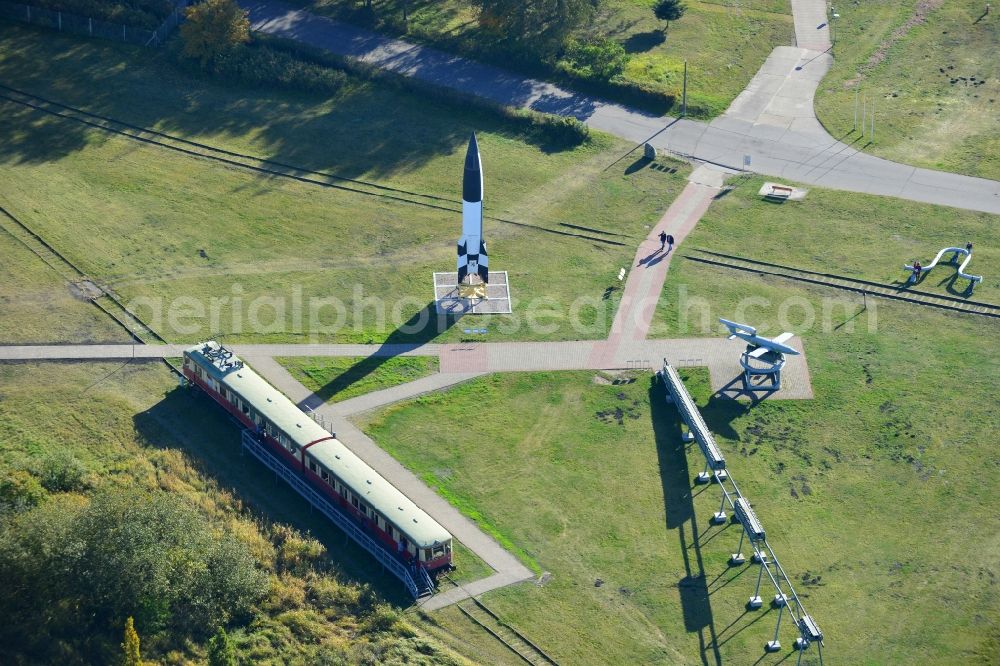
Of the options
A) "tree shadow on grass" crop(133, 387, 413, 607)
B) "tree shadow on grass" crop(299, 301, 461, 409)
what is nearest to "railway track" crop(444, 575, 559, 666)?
"tree shadow on grass" crop(133, 387, 413, 607)

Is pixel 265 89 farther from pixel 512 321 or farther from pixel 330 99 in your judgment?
pixel 512 321

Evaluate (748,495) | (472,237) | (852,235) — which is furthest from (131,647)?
(852,235)

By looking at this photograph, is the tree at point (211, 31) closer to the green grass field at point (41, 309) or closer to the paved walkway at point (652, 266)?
the green grass field at point (41, 309)

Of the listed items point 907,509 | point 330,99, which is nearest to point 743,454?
point 907,509

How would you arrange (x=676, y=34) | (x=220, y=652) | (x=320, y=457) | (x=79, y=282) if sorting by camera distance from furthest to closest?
(x=676, y=34), (x=79, y=282), (x=320, y=457), (x=220, y=652)

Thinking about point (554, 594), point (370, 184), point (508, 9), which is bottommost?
point (554, 594)

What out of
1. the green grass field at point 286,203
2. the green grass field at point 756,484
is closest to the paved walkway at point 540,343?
the green grass field at point 756,484

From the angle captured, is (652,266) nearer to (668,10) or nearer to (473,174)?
(473,174)
